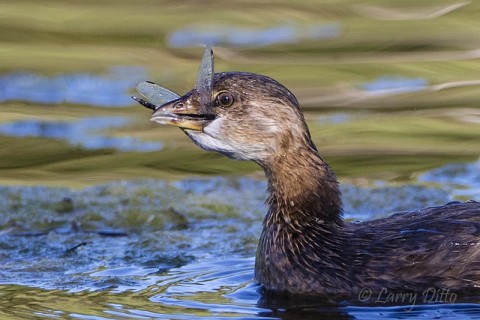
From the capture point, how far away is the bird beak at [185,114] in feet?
26.6

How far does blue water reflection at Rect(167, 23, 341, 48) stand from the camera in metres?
14.0

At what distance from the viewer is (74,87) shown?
1312 cm

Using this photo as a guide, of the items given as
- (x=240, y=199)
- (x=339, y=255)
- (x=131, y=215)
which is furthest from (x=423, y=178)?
(x=339, y=255)

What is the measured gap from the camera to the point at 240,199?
1077 cm

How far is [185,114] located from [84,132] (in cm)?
408

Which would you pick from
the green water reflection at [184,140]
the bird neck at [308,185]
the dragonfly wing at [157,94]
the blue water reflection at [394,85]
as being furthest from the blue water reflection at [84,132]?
the bird neck at [308,185]

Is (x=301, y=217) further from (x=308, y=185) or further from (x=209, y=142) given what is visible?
(x=209, y=142)

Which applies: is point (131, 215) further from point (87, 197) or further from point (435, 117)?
point (435, 117)

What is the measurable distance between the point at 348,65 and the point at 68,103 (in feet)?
9.82
